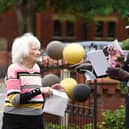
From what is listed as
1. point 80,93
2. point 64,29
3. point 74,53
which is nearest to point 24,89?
point 80,93

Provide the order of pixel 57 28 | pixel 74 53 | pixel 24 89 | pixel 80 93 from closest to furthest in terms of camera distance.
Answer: pixel 24 89 < pixel 80 93 < pixel 74 53 < pixel 57 28

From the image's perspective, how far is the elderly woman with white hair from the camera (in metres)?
5.31

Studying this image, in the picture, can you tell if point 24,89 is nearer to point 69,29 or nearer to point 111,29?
point 69,29

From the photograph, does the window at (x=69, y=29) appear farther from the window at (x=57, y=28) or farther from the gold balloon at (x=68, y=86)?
the gold balloon at (x=68, y=86)

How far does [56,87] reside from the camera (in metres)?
5.57

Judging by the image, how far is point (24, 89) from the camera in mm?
5367

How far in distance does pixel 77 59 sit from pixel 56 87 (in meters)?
0.94

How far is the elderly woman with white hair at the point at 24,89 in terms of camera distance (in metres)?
5.31

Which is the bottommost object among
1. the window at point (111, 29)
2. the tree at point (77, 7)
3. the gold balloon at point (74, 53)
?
the window at point (111, 29)

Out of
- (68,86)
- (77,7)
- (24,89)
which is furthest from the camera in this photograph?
(77,7)

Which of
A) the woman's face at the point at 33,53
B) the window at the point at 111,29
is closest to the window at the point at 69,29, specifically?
the window at the point at 111,29

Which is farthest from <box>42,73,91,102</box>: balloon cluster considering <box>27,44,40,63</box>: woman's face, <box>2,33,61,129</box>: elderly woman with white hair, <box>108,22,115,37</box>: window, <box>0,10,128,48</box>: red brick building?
<box>108,22,115,37</box>: window

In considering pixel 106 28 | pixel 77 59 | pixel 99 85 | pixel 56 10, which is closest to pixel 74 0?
pixel 56 10

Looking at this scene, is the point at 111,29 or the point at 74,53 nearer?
the point at 74,53
